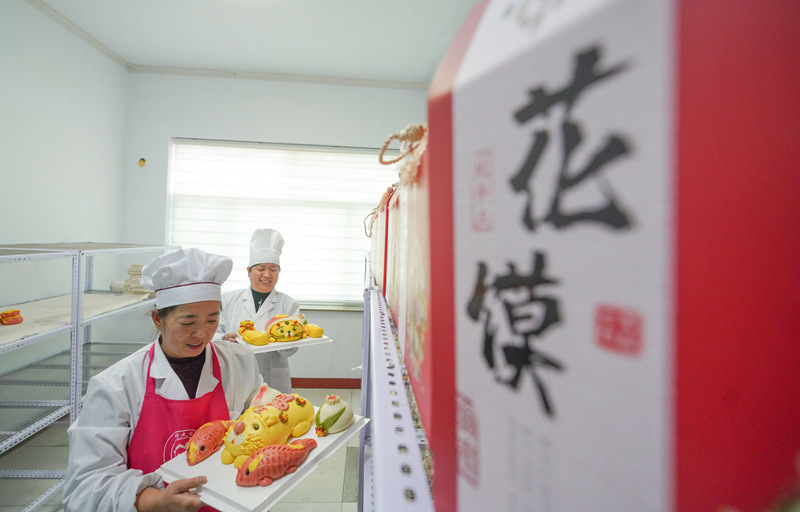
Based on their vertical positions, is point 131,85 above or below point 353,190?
above

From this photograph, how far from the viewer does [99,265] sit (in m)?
3.65

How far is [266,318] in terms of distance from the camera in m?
2.83

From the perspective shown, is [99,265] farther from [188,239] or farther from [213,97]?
[213,97]

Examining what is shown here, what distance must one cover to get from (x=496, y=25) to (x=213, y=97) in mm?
4526

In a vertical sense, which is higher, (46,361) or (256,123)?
(256,123)

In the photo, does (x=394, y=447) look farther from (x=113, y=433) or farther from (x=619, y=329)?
(x=113, y=433)

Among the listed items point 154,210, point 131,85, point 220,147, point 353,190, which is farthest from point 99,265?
point 353,190

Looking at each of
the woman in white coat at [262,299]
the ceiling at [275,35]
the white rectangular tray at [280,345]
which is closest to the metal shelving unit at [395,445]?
the white rectangular tray at [280,345]

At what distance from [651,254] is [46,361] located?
4.06 metres

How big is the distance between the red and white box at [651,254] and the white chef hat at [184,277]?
1409 mm

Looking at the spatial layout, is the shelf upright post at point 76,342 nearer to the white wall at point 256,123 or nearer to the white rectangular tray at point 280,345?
the white rectangular tray at point 280,345

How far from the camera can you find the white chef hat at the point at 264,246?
111 inches

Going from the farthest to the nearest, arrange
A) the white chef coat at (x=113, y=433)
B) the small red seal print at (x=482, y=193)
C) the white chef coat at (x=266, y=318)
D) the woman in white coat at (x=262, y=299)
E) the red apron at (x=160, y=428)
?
the woman in white coat at (x=262, y=299), the white chef coat at (x=266, y=318), the red apron at (x=160, y=428), the white chef coat at (x=113, y=433), the small red seal print at (x=482, y=193)

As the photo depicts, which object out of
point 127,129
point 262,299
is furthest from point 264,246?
point 127,129
